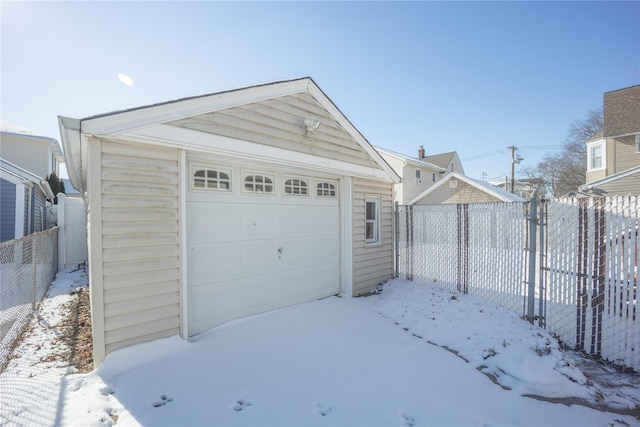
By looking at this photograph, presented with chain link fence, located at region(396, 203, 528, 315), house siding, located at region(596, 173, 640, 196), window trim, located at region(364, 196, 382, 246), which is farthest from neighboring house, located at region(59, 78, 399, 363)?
house siding, located at region(596, 173, 640, 196)

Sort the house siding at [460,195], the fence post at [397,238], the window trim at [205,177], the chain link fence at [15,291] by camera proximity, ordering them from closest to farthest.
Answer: the chain link fence at [15,291]
the window trim at [205,177]
the fence post at [397,238]
the house siding at [460,195]

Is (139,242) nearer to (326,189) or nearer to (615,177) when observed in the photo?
(326,189)

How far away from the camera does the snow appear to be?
8.48 feet

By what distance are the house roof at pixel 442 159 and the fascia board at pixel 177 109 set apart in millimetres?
24188

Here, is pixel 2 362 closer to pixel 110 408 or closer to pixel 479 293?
pixel 110 408

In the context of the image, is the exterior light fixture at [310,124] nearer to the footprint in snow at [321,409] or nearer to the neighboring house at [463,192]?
the footprint in snow at [321,409]

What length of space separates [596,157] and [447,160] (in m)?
10.9

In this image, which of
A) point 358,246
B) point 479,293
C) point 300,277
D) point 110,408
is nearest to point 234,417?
point 110,408

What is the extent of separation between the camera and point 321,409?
269 centimetres

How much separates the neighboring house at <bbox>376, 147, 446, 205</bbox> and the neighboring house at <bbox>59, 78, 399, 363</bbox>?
14.5 metres

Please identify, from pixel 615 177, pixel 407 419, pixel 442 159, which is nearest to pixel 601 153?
pixel 615 177

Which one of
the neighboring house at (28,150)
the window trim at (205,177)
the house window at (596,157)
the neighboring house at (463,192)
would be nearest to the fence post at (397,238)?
the window trim at (205,177)

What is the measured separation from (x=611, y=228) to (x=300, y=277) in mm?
4777

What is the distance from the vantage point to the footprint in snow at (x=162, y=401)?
2.65 m
